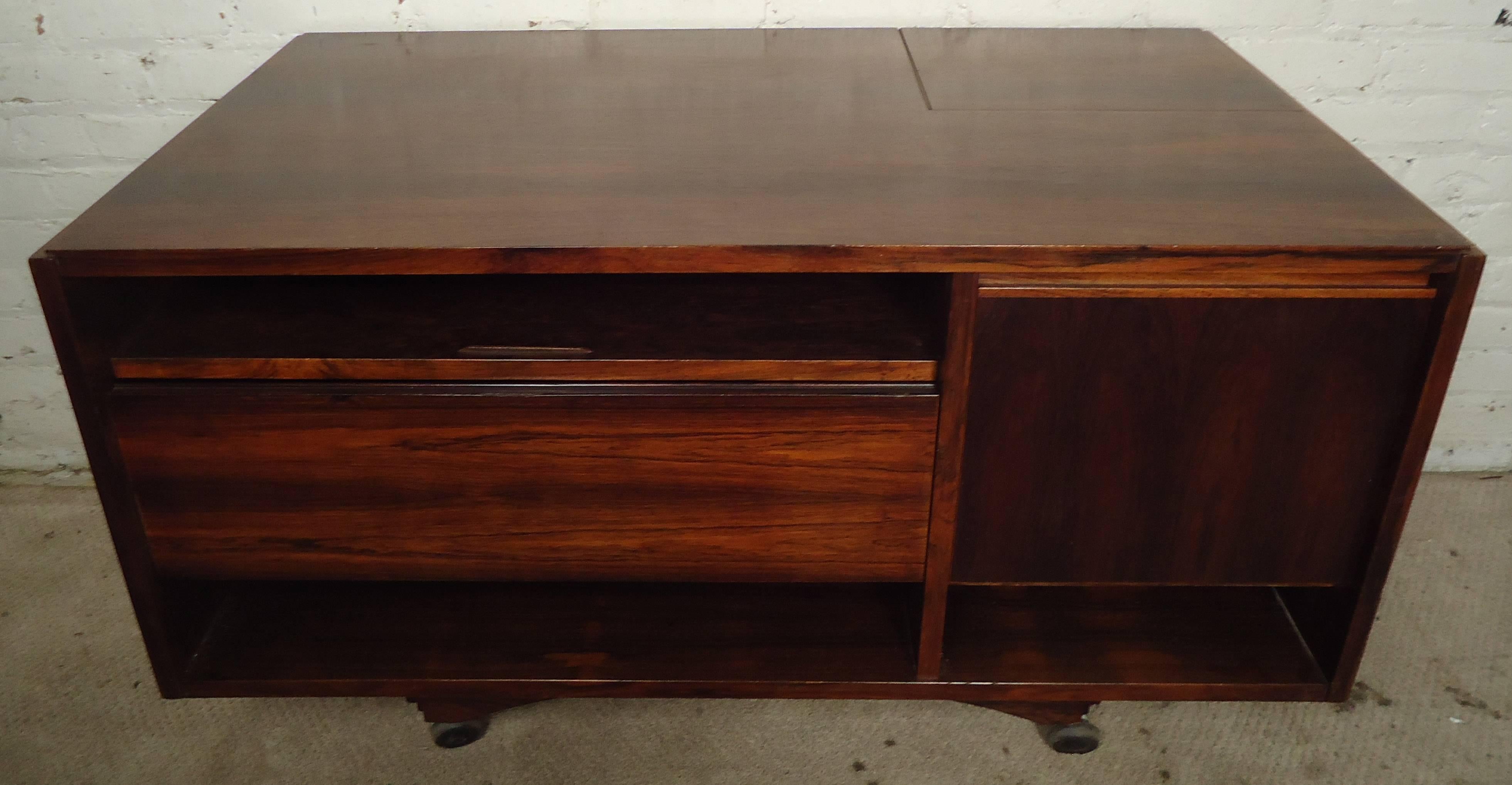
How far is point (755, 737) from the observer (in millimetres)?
960

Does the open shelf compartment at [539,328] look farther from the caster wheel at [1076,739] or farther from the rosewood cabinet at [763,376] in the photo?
the caster wheel at [1076,739]

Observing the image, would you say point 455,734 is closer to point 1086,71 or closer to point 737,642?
point 737,642

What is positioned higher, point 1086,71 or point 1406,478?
point 1086,71

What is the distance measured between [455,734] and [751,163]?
538 mm

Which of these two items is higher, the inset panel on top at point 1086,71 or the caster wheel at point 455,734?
A: the inset panel on top at point 1086,71

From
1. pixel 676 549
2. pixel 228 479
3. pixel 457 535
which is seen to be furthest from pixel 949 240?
pixel 228 479

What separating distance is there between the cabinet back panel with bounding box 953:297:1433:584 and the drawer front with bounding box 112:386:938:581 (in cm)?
6

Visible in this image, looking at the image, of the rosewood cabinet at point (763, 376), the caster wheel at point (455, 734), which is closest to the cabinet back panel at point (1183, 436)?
the rosewood cabinet at point (763, 376)

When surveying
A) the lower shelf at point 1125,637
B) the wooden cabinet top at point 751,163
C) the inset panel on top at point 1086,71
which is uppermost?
the inset panel on top at point 1086,71

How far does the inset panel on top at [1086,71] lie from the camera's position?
0.89 metres

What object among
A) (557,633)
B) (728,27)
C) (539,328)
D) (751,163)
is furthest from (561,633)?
(728,27)

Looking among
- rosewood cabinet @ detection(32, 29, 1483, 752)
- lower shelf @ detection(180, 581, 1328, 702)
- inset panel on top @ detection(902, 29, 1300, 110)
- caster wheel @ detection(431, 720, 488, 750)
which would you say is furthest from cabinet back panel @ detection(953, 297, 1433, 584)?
caster wheel @ detection(431, 720, 488, 750)

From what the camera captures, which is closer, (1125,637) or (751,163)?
(751,163)

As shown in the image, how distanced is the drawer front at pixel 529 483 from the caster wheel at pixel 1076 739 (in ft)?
0.77
